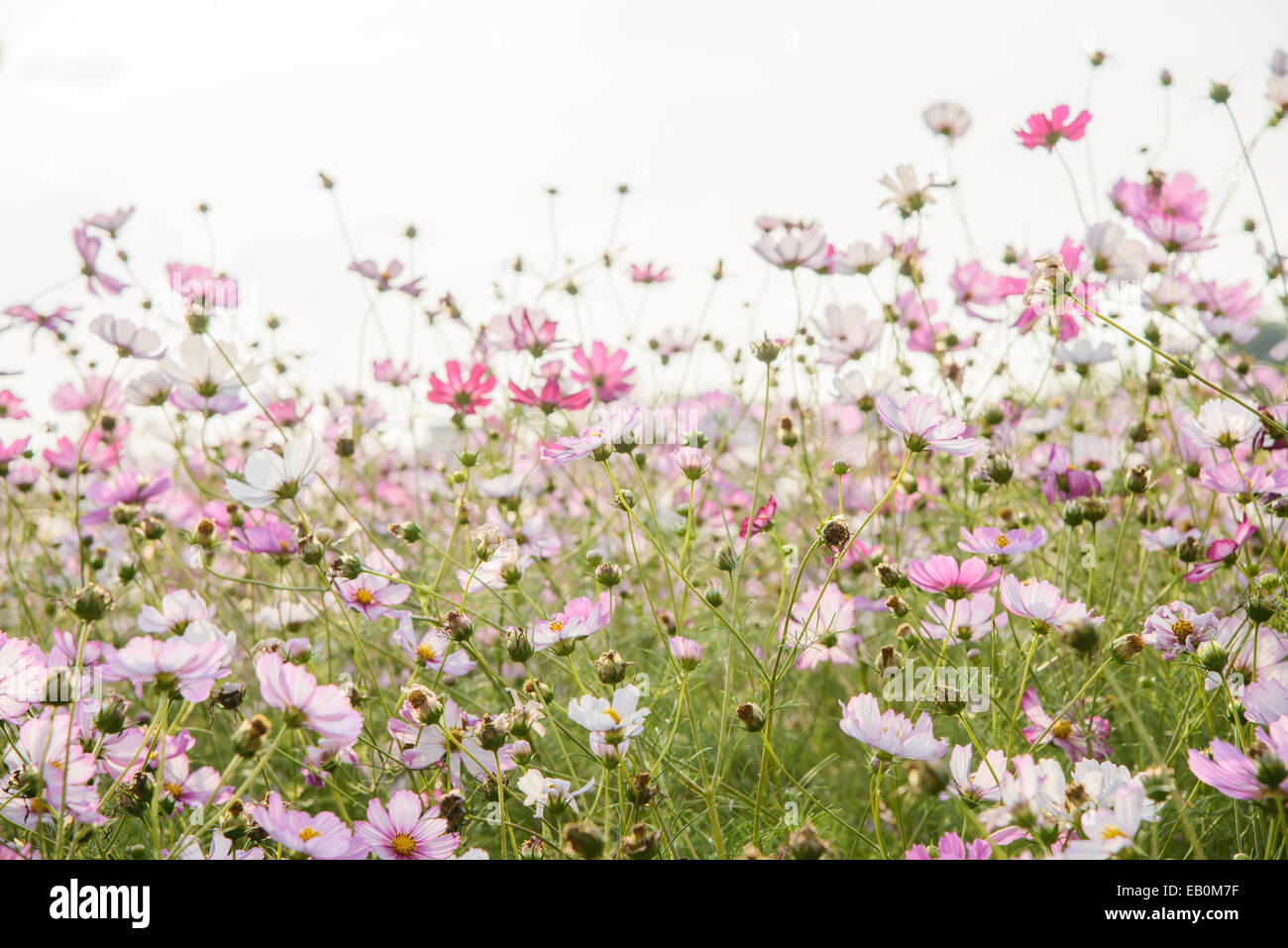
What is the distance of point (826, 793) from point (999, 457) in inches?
20.7

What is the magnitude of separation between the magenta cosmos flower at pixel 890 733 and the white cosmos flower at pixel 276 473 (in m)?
0.52

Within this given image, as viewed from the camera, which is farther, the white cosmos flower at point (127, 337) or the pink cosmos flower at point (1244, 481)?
the white cosmos flower at point (127, 337)

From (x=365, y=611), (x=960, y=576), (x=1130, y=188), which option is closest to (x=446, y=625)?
(x=365, y=611)

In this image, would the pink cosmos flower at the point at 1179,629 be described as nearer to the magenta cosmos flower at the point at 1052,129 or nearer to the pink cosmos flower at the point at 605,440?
the pink cosmos flower at the point at 605,440

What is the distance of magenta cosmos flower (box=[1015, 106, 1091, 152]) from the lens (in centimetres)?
111

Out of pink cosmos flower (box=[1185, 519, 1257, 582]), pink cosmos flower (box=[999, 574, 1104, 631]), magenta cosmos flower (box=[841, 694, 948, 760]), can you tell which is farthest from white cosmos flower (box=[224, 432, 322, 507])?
pink cosmos flower (box=[1185, 519, 1257, 582])

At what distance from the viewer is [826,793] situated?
3.59ft

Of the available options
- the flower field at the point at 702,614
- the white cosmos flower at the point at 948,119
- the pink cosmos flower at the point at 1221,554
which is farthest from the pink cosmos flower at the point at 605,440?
the white cosmos flower at the point at 948,119

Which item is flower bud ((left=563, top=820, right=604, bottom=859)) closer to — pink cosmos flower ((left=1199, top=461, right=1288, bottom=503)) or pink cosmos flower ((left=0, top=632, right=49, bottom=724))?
pink cosmos flower ((left=0, top=632, right=49, bottom=724))

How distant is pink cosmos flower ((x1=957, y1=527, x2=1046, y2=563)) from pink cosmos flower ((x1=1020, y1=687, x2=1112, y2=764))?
17cm

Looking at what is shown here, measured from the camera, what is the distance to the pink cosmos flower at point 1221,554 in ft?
2.48

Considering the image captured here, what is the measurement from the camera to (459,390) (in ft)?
3.48
